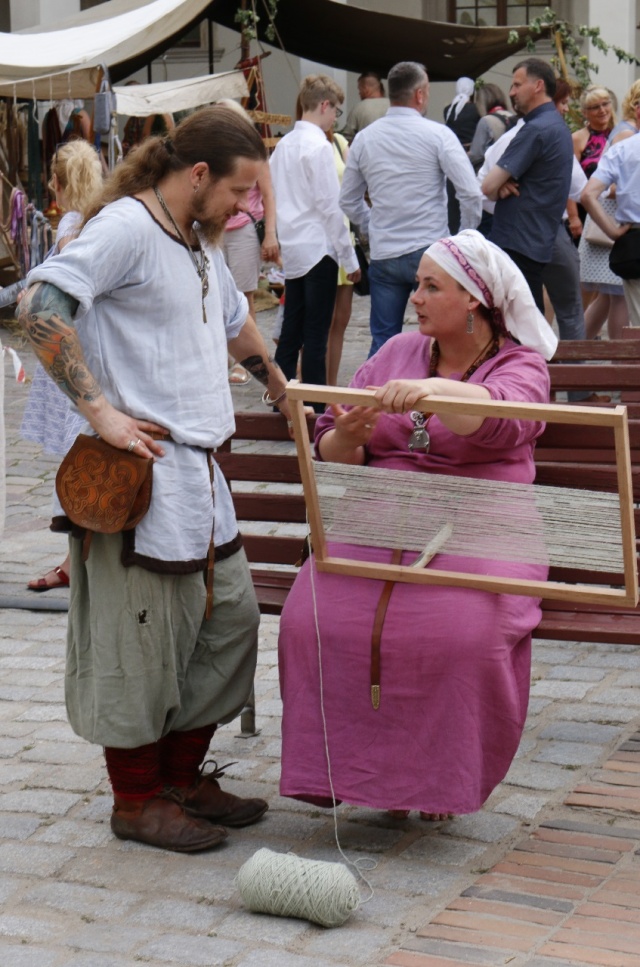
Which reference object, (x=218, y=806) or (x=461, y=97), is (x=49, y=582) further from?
(x=461, y=97)

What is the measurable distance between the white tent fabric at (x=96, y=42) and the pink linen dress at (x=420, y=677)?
7741 mm

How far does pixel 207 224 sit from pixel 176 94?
7.76 m

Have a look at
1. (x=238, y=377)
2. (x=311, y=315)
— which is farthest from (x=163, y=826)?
(x=238, y=377)

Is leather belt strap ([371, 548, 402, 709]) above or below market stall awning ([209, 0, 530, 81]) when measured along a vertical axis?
below

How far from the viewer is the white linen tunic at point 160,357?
10.8 ft

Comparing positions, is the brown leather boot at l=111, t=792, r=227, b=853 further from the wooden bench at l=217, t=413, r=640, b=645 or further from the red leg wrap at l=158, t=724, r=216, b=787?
the wooden bench at l=217, t=413, r=640, b=645

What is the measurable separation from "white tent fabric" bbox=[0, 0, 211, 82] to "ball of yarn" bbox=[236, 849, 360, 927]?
8340 millimetres

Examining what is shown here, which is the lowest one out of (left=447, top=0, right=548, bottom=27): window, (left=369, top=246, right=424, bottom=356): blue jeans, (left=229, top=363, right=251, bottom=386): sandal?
(left=229, top=363, right=251, bottom=386): sandal

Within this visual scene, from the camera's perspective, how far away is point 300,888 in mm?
3043

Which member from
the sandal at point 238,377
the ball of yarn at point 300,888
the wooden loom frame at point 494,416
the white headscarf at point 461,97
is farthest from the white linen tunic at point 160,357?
the white headscarf at point 461,97

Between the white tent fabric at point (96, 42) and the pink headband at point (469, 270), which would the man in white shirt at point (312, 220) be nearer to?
the white tent fabric at point (96, 42)

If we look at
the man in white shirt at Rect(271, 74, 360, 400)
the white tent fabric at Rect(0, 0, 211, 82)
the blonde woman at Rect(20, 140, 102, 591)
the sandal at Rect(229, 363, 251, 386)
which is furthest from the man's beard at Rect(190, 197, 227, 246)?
the white tent fabric at Rect(0, 0, 211, 82)

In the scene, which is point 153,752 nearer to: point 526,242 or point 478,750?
point 478,750

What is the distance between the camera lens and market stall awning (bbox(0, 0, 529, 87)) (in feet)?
37.0
